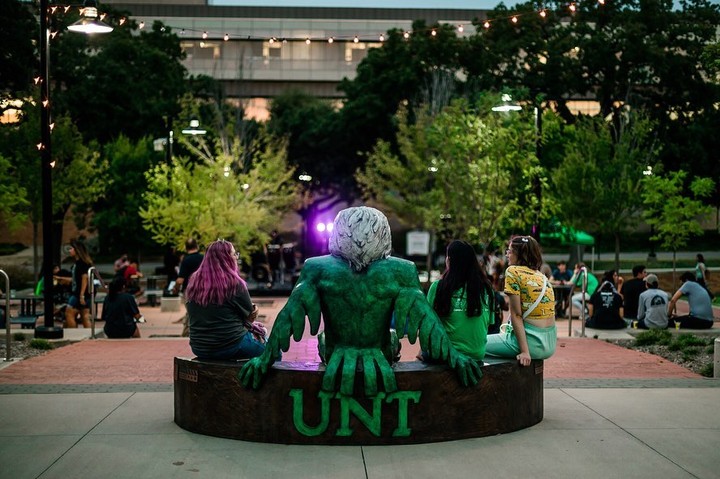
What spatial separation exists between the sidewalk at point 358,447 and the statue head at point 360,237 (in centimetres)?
122

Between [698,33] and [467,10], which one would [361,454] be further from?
[467,10]

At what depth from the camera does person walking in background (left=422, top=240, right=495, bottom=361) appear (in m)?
7.98

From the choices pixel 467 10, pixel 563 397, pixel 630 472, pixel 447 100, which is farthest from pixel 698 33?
pixel 630 472

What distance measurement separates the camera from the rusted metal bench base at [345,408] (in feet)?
23.9

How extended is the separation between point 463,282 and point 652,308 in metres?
9.10

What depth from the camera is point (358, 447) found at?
7258mm

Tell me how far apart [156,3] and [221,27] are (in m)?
6.92

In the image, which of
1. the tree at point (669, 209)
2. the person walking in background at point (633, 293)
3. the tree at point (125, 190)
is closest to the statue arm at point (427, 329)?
the person walking in background at point (633, 293)

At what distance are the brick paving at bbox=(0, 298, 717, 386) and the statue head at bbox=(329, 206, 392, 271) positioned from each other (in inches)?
55.7

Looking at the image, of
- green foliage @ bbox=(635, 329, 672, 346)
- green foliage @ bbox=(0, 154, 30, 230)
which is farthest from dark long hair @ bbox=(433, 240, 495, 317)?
green foliage @ bbox=(0, 154, 30, 230)

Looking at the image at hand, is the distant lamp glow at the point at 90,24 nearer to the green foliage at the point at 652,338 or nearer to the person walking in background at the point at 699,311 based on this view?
the green foliage at the point at 652,338

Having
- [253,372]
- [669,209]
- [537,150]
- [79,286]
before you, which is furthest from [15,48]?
[253,372]

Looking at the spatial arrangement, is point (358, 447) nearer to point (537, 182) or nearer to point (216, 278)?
point (216, 278)

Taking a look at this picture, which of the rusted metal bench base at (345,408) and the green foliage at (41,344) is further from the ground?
the rusted metal bench base at (345,408)
